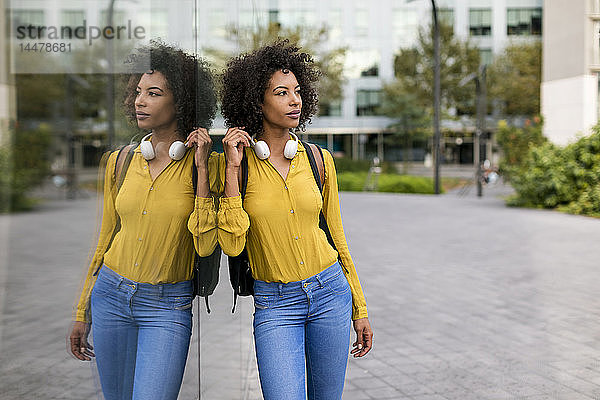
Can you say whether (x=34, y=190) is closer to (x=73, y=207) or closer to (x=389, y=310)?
(x=73, y=207)

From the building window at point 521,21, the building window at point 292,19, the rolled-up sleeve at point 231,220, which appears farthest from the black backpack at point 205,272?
the building window at point 521,21

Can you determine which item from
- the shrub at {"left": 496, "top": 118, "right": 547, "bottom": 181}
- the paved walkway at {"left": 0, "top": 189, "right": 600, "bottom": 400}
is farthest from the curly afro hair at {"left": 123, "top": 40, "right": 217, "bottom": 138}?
the shrub at {"left": 496, "top": 118, "right": 547, "bottom": 181}

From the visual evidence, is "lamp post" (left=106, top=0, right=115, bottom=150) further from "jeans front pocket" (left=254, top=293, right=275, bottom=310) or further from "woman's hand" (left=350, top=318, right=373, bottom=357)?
"woman's hand" (left=350, top=318, right=373, bottom=357)

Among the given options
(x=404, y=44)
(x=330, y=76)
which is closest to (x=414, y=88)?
(x=404, y=44)

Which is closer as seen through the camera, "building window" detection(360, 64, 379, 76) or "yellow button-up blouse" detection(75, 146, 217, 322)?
"yellow button-up blouse" detection(75, 146, 217, 322)

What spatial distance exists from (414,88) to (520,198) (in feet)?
27.0

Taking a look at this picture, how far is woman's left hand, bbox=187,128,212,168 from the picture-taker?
222cm

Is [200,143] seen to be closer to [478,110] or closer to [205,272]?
[205,272]

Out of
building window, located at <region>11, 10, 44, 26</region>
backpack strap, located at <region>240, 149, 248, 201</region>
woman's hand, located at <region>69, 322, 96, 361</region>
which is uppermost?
building window, located at <region>11, 10, 44, 26</region>

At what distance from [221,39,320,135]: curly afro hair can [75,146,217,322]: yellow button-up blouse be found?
359 millimetres

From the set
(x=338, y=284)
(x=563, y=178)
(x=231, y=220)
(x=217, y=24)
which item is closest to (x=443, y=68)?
(x=563, y=178)

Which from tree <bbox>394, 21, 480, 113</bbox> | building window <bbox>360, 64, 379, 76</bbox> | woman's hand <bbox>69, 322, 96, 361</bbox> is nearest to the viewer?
woman's hand <bbox>69, 322, 96, 361</bbox>

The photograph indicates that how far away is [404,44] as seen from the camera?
24547mm

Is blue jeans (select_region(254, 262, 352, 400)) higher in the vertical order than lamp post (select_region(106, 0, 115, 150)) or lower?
lower
